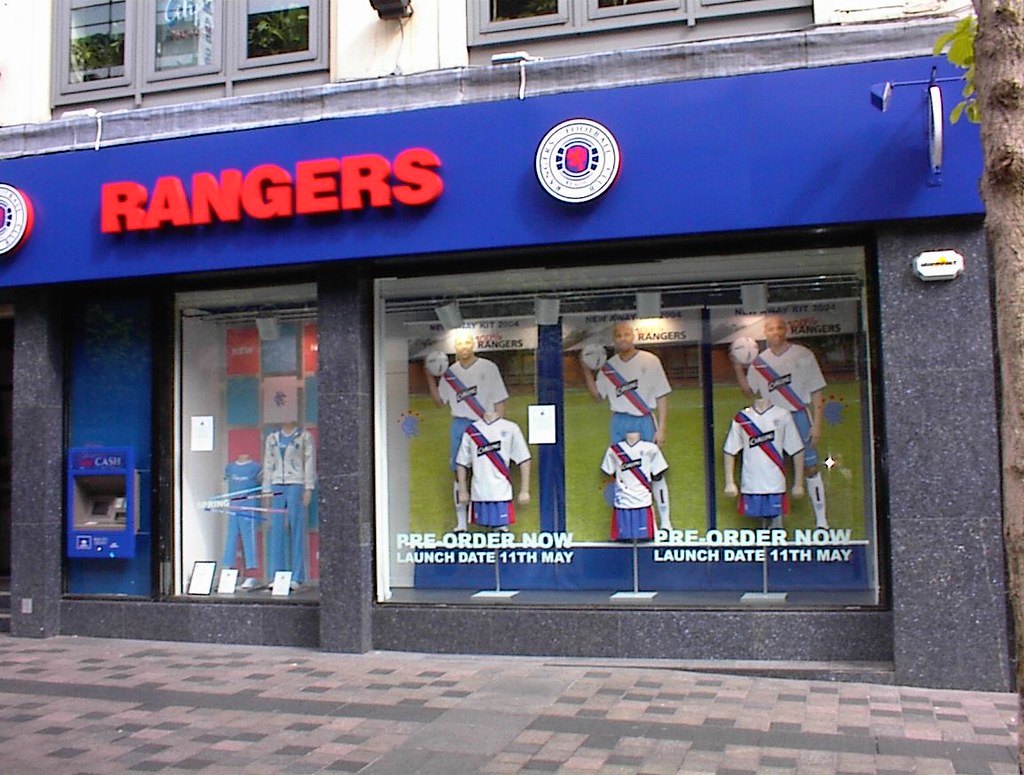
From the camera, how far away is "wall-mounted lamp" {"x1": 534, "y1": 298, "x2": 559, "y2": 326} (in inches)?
324

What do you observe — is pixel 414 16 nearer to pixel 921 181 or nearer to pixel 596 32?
pixel 596 32

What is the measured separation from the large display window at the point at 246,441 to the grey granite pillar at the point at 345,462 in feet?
2.35

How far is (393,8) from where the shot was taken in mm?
7855

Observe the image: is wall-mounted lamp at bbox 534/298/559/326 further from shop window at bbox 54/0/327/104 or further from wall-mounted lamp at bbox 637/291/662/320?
shop window at bbox 54/0/327/104

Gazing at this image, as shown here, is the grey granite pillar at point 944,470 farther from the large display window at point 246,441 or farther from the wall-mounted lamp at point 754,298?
the large display window at point 246,441

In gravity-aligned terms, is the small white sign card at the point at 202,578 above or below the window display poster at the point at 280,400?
below

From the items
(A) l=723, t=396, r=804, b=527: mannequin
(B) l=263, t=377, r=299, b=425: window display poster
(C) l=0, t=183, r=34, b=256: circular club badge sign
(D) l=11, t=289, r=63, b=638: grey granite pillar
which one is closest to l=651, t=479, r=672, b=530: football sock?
(A) l=723, t=396, r=804, b=527: mannequin

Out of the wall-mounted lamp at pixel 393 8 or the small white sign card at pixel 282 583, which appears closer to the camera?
the wall-mounted lamp at pixel 393 8

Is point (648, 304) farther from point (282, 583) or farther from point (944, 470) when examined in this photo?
point (282, 583)

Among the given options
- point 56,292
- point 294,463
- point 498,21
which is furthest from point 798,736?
point 56,292

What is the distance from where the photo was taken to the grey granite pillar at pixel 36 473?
8.75m

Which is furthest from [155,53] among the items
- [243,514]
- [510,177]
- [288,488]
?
[243,514]

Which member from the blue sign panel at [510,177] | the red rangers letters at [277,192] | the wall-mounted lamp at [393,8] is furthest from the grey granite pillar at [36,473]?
the wall-mounted lamp at [393,8]

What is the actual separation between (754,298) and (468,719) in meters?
3.78
